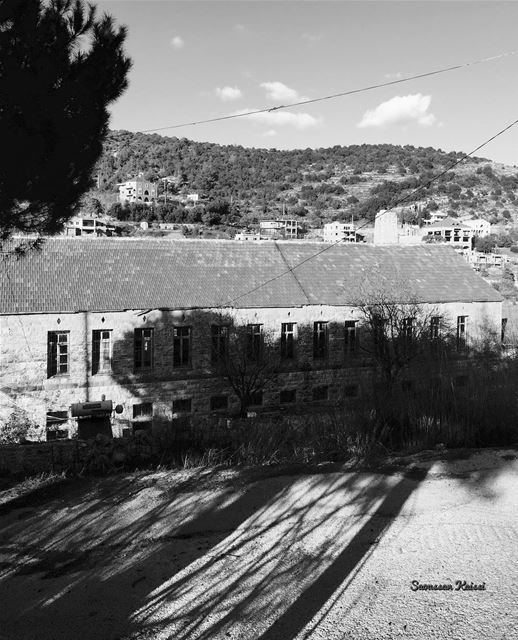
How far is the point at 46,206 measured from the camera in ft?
26.7

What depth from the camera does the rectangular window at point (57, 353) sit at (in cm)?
2062

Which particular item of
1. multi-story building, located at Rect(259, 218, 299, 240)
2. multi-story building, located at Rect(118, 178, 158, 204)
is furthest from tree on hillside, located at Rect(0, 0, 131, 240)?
multi-story building, located at Rect(118, 178, 158, 204)

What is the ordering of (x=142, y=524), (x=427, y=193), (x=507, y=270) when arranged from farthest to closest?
(x=427, y=193)
(x=507, y=270)
(x=142, y=524)

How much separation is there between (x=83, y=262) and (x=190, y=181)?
114 meters

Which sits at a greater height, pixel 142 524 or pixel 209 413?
pixel 142 524

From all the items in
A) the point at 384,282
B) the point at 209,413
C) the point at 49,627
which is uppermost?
the point at 384,282

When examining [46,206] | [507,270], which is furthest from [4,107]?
[507,270]

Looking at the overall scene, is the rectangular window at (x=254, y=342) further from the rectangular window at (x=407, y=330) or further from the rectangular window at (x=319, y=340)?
the rectangular window at (x=407, y=330)

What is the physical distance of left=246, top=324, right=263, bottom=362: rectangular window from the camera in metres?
22.5

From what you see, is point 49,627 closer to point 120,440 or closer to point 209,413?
point 120,440

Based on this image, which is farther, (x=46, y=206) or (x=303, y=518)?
(x=46, y=206)

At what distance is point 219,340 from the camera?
904 inches

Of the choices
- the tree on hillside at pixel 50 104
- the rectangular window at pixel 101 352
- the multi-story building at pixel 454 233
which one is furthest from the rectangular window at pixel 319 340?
the multi-story building at pixel 454 233

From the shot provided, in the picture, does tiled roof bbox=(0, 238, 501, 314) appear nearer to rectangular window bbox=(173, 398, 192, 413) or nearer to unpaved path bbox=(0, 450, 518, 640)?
rectangular window bbox=(173, 398, 192, 413)
